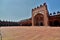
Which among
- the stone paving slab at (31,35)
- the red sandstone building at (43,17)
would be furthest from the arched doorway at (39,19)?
the stone paving slab at (31,35)

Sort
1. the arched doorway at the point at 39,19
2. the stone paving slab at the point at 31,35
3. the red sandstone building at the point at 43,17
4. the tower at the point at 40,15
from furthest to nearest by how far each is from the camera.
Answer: the arched doorway at the point at 39,19, the tower at the point at 40,15, the red sandstone building at the point at 43,17, the stone paving slab at the point at 31,35

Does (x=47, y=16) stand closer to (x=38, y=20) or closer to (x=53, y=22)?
(x=53, y=22)

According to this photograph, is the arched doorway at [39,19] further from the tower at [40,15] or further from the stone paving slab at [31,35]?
Result: the stone paving slab at [31,35]

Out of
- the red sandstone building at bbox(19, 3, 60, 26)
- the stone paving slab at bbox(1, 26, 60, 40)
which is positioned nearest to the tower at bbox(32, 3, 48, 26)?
the red sandstone building at bbox(19, 3, 60, 26)

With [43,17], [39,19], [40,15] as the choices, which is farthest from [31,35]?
[39,19]

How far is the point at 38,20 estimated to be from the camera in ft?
92.4

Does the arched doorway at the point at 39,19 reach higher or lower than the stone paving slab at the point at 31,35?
higher

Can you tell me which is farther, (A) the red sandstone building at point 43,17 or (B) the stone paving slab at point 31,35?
(A) the red sandstone building at point 43,17

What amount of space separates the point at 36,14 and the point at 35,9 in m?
1.10

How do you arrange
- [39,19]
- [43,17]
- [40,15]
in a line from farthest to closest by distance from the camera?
[39,19] → [40,15] → [43,17]

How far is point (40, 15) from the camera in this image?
90.6 feet

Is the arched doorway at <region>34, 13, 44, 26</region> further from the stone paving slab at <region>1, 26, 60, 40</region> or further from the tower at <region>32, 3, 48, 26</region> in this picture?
the stone paving slab at <region>1, 26, 60, 40</region>

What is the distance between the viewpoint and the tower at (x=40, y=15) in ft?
82.6

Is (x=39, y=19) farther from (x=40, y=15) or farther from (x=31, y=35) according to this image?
(x=31, y=35)
